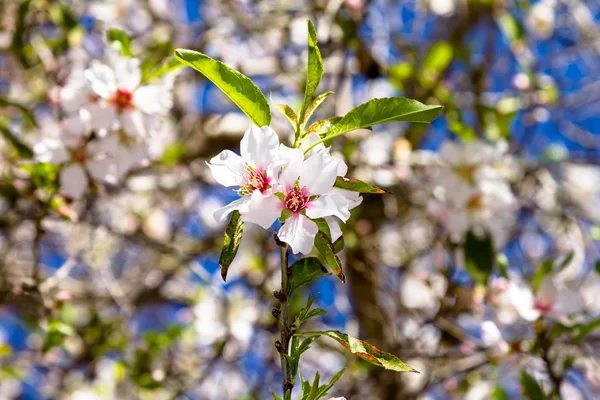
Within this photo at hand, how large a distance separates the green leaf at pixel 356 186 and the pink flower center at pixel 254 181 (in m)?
0.10

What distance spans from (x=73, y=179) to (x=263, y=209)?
0.74m

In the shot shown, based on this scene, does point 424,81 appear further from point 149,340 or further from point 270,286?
point 149,340

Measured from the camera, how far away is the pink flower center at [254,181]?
80cm

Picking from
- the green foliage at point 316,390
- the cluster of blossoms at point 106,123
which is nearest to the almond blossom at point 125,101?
the cluster of blossoms at point 106,123

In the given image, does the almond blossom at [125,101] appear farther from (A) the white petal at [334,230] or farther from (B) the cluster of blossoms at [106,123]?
(A) the white petal at [334,230]

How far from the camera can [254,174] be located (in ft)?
2.66

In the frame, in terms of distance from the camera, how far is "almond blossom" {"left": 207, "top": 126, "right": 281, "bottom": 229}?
0.76m

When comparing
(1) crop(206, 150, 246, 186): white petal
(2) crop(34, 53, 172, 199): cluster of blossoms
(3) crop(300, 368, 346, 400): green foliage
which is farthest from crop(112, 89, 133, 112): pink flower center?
(3) crop(300, 368, 346, 400): green foliage

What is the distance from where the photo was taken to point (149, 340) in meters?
1.80

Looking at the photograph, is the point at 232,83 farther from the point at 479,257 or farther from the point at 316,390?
the point at 479,257

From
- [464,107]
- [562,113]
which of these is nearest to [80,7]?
[464,107]

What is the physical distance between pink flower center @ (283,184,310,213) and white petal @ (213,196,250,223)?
6 centimetres

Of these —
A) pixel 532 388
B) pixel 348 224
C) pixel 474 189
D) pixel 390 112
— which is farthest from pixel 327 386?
pixel 348 224

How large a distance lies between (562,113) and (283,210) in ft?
7.87
